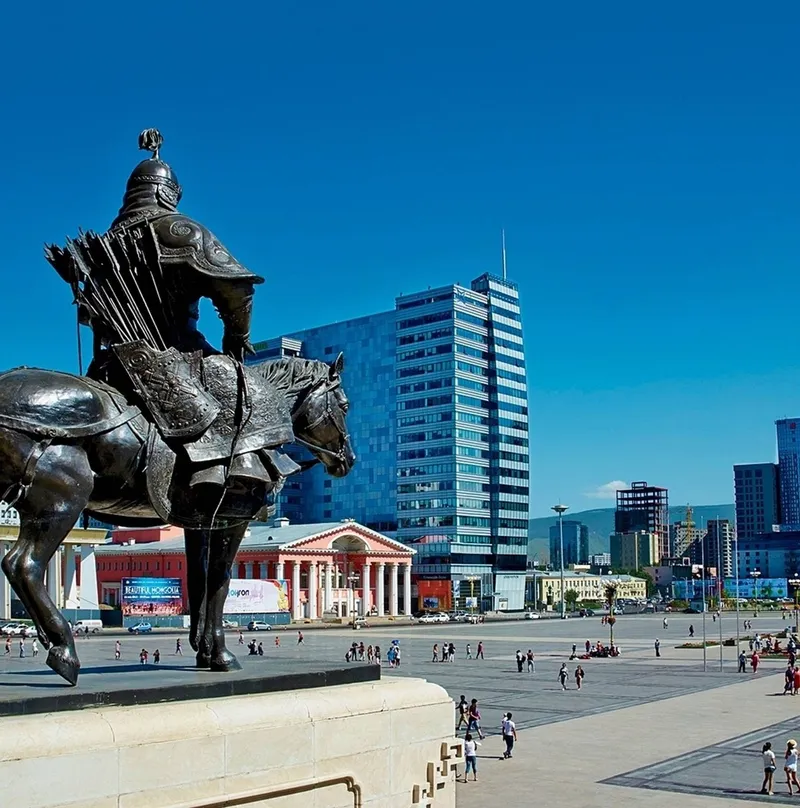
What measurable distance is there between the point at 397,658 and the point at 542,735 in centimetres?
2267

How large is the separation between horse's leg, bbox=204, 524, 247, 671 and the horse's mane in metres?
1.45

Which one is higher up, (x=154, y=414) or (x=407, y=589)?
(x=154, y=414)

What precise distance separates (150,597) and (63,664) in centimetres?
8060

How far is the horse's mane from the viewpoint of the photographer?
10.3 metres

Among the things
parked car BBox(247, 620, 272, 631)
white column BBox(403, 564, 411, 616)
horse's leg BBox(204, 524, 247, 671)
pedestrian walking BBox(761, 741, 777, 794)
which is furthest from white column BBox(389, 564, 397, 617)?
horse's leg BBox(204, 524, 247, 671)

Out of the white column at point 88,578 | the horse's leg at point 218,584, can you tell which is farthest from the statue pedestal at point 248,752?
the white column at point 88,578

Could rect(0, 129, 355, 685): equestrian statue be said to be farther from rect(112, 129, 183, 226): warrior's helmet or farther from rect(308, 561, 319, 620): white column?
rect(308, 561, 319, 620): white column

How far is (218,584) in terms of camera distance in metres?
9.93

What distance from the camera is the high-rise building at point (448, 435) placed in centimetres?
13338

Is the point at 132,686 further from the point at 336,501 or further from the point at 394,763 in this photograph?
the point at 336,501

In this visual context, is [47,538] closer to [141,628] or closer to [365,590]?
Result: [141,628]

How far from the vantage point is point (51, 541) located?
8125 millimetres

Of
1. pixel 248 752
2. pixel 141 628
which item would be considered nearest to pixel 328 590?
pixel 141 628

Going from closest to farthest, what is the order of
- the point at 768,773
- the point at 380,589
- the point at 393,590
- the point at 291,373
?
the point at 291,373
the point at 768,773
the point at 380,589
the point at 393,590
